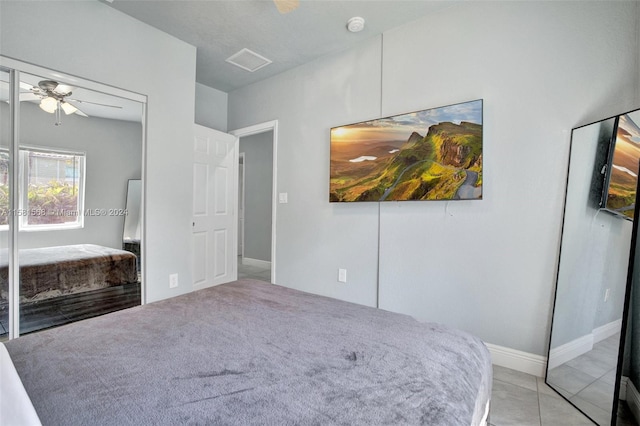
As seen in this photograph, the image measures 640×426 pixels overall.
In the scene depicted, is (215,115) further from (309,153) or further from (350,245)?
(350,245)

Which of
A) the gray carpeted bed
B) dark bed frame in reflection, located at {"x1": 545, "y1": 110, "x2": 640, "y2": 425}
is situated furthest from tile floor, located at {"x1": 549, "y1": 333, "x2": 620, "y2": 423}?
the gray carpeted bed

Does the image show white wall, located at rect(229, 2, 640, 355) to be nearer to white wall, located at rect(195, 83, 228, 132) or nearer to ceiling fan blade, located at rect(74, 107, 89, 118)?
white wall, located at rect(195, 83, 228, 132)

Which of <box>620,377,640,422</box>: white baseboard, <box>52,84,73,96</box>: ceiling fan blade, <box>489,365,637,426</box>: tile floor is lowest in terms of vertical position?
<box>489,365,637,426</box>: tile floor

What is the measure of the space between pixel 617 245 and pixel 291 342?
1.82m

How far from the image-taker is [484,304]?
216cm

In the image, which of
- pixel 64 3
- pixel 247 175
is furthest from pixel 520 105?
pixel 247 175

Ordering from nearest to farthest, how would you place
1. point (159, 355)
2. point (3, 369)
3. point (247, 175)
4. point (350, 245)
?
1. point (3, 369)
2. point (159, 355)
3. point (350, 245)
4. point (247, 175)

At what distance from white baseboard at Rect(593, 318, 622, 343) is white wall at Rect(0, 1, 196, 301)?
3.21m

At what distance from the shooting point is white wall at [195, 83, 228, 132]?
379 cm

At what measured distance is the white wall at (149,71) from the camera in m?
2.06

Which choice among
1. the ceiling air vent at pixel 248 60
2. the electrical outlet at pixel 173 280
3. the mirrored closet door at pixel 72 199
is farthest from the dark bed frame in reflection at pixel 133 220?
the ceiling air vent at pixel 248 60

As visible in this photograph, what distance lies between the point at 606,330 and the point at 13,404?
7.86 ft

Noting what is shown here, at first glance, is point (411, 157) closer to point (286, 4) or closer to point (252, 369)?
point (286, 4)

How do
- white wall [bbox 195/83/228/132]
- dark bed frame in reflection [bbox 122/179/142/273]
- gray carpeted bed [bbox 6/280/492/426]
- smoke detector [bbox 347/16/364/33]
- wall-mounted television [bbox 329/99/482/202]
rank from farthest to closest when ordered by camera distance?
white wall [bbox 195/83/228/132]
dark bed frame in reflection [bbox 122/179/142/273]
smoke detector [bbox 347/16/364/33]
wall-mounted television [bbox 329/99/482/202]
gray carpeted bed [bbox 6/280/492/426]
